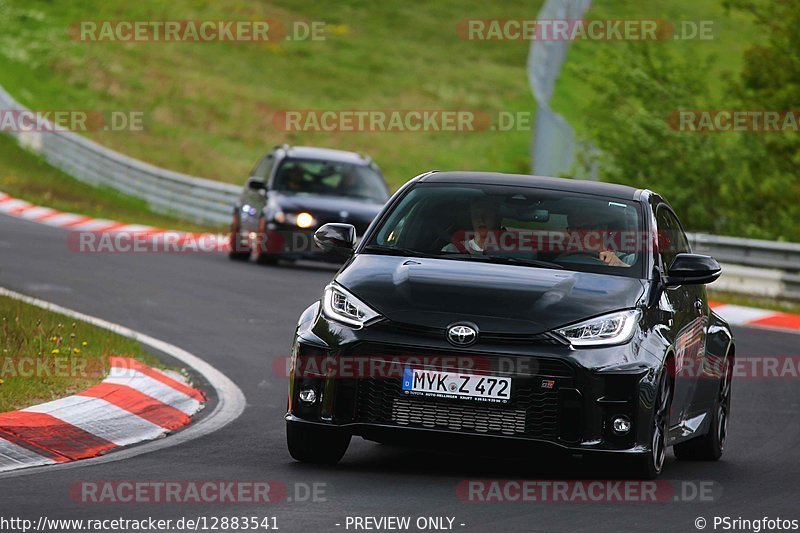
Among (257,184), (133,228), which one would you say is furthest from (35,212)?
(257,184)

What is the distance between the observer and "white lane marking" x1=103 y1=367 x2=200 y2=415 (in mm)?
10992

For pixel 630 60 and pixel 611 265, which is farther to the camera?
pixel 630 60

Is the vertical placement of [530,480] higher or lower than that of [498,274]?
lower

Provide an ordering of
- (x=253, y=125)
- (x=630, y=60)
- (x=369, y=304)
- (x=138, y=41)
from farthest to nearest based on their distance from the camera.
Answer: (x=138, y=41)
(x=253, y=125)
(x=630, y=60)
(x=369, y=304)

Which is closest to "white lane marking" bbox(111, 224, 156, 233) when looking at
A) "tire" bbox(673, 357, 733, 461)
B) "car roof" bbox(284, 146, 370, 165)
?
"car roof" bbox(284, 146, 370, 165)

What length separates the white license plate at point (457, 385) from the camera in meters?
8.48

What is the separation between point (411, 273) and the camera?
9.02 m

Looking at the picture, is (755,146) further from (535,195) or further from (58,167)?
(535,195)

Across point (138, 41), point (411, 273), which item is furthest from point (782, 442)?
point (138, 41)

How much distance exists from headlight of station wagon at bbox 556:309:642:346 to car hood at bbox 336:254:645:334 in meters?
0.04

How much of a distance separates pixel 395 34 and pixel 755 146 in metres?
51.7

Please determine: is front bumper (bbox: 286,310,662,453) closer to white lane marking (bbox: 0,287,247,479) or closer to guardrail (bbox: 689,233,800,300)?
white lane marking (bbox: 0,287,247,479)
